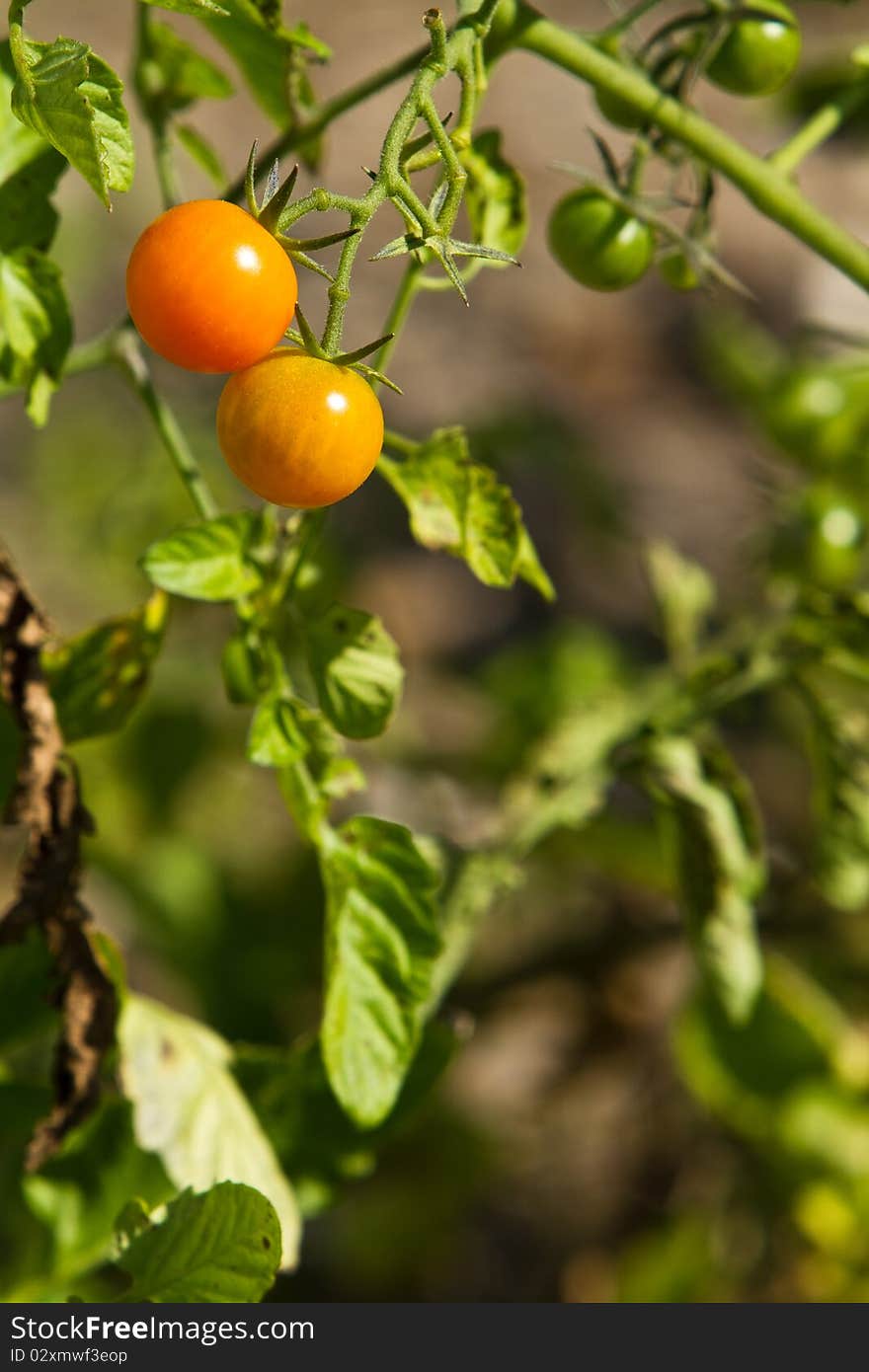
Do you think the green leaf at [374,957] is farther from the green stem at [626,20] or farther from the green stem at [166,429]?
the green stem at [626,20]

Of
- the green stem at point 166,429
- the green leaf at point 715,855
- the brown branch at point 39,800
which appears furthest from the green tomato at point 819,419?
the brown branch at point 39,800

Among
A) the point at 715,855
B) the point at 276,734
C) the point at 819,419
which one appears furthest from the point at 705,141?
the point at 819,419

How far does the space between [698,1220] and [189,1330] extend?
1043 millimetres

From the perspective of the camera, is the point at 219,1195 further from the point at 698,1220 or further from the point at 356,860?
the point at 698,1220

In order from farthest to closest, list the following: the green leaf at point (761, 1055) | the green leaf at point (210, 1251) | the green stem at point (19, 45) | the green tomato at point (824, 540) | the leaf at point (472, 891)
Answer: the green leaf at point (761, 1055)
the green tomato at point (824, 540)
the leaf at point (472, 891)
the green leaf at point (210, 1251)
the green stem at point (19, 45)

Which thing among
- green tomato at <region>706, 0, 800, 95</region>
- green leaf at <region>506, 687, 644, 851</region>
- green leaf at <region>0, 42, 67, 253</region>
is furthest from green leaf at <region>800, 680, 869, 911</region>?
green leaf at <region>0, 42, 67, 253</region>

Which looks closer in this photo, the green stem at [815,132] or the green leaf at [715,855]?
the green stem at [815,132]

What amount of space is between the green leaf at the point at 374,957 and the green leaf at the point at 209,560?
18cm

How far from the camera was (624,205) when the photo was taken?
0.87 meters

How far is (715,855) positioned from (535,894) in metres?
0.93

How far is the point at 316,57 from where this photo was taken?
0.88m

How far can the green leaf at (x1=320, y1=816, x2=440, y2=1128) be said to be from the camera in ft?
2.83

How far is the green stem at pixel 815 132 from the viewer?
2.91 ft

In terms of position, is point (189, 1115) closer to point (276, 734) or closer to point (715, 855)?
point (276, 734)
